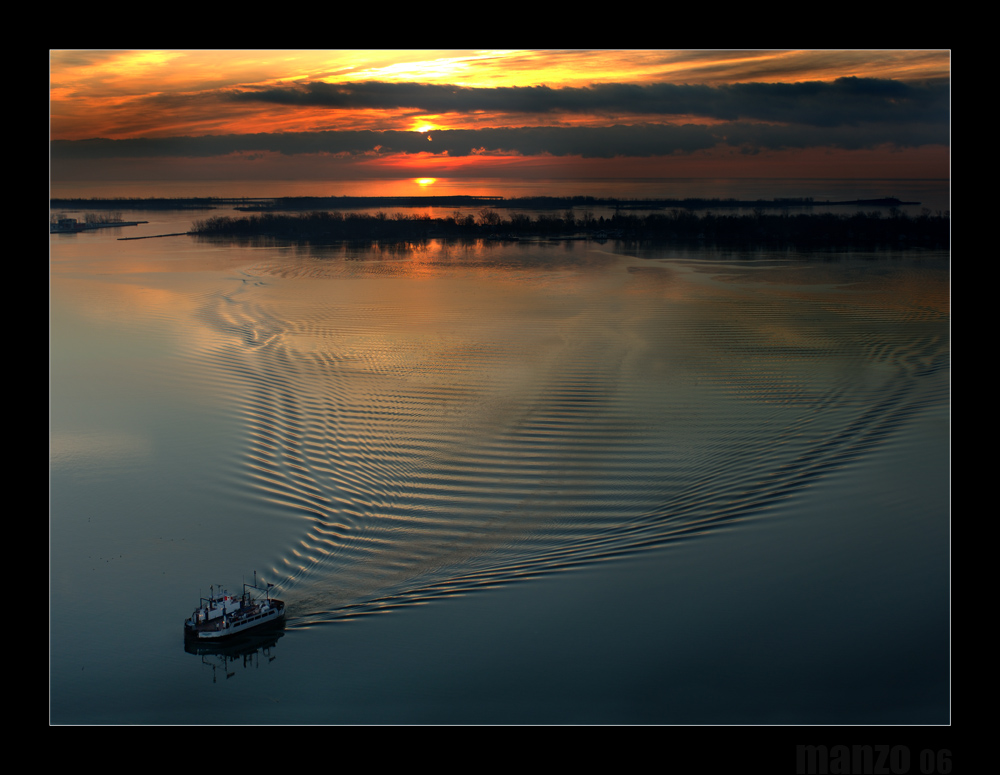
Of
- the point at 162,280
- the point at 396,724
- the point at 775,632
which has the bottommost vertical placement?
the point at 396,724

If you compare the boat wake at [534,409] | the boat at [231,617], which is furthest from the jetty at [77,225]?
the boat at [231,617]

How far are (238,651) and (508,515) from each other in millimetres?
2025

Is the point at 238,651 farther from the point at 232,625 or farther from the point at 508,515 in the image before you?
the point at 508,515

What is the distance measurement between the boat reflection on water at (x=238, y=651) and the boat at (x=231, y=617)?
34 millimetres

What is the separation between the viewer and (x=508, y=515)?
5.79m

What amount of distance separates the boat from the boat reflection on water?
0.03 m

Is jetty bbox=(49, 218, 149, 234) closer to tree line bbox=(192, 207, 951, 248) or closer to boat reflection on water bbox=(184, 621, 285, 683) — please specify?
tree line bbox=(192, 207, 951, 248)

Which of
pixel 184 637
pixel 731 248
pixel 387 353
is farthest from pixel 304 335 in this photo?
pixel 731 248

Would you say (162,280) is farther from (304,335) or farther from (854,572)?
(854,572)

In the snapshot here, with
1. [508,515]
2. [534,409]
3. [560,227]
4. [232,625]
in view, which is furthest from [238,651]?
[560,227]

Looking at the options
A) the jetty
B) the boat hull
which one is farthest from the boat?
the jetty

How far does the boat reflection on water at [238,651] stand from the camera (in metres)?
4.48
